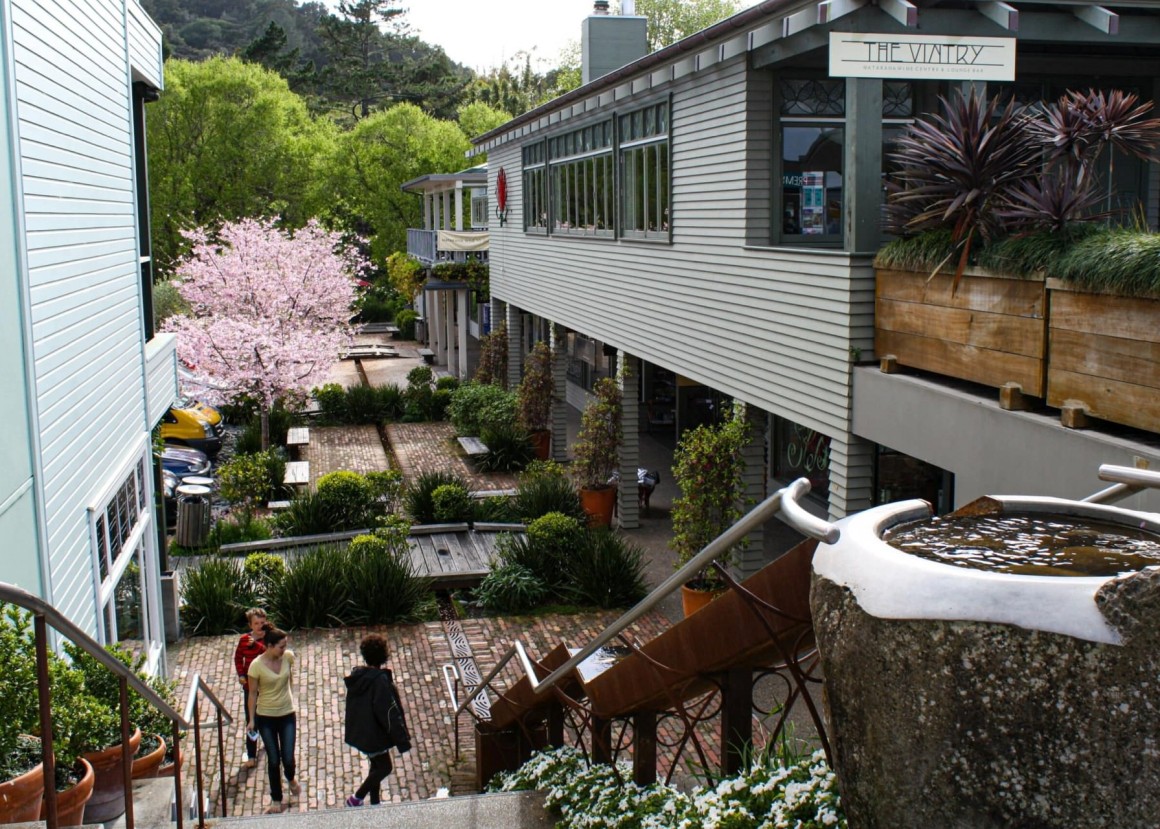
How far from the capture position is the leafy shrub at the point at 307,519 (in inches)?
750

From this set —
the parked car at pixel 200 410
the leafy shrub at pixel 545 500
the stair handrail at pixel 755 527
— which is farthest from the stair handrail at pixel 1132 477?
the parked car at pixel 200 410

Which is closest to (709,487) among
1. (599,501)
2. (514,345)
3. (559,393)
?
(599,501)

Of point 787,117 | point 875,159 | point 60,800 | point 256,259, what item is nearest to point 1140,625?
point 60,800

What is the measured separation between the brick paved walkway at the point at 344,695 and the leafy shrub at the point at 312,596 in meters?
0.23

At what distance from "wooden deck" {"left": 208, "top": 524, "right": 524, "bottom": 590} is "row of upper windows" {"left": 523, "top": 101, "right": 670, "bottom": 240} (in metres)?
5.10

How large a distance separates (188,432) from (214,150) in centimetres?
2517

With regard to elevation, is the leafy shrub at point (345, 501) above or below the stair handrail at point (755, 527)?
below

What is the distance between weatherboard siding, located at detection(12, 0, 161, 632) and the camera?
714cm

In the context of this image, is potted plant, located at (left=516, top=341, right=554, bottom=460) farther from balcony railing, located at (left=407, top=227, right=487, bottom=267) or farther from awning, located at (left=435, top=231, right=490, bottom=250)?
balcony railing, located at (left=407, top=227, right=487, bottom=267)

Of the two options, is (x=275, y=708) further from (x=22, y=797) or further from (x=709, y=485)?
(x=709, y=485)

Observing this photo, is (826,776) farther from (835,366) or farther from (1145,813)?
(835,366)

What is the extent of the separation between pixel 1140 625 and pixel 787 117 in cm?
1114

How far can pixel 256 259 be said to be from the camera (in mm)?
31625

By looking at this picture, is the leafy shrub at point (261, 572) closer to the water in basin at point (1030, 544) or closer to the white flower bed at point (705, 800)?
the white flower bed at point (705, 800)
